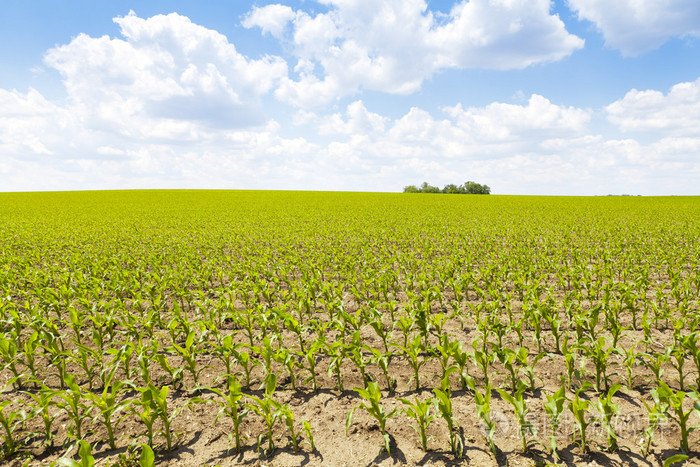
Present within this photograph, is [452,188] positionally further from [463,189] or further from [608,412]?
[608,412]

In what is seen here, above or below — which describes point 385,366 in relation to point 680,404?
below

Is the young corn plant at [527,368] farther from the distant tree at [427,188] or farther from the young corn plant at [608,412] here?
the distant tree at [427,188]

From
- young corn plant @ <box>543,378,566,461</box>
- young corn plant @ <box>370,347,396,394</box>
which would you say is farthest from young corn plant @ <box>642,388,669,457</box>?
young corn plant @ <box>370,347,396,394</box>

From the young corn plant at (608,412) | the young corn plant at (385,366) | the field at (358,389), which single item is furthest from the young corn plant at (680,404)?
the young corn plant at (385,366)

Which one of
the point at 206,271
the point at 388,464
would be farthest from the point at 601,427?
the point at 206,271

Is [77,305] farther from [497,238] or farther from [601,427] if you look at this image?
[497,238]

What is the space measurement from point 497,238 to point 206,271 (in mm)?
13587

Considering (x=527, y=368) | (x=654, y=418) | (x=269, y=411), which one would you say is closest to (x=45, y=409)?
(x=269, y=411)

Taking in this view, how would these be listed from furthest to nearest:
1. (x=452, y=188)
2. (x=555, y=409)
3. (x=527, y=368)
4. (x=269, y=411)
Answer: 1. (x=452, y=188)
2. (x=527, y=368)
3. (x=269, y=411)
4. (x=555, y=409)

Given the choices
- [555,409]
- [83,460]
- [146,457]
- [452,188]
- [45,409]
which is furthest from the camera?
[452,188]

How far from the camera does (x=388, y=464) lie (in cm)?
339

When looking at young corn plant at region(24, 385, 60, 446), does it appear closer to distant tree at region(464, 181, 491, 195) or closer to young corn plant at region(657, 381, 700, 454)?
young corn plant at region(657, 381, 700, 454)

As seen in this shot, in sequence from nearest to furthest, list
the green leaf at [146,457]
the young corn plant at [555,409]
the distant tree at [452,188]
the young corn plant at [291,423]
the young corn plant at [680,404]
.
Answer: the green leaf at [146,457] < the young corn plant at [680,404] < the young corn plant at [555,409] < the young corn plant at [291,423] < the distant tree at [452,188]

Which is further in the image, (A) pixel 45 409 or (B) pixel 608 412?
(A) pixel 45 409
